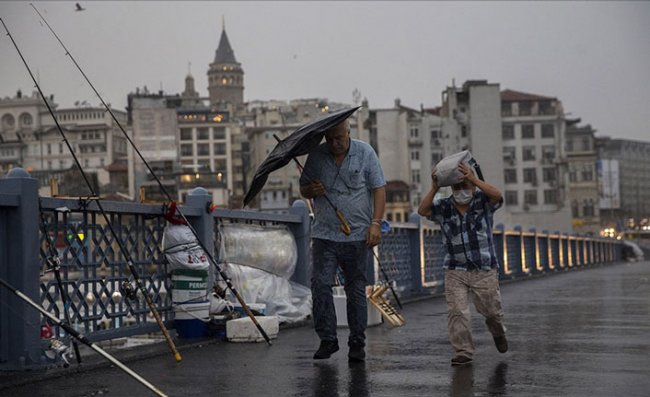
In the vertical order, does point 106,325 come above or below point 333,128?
below

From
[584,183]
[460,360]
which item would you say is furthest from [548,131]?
[460,360]

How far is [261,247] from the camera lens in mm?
13609

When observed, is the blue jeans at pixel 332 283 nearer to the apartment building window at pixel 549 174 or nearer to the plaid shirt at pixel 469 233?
the plaid shirt at pixel 469 233

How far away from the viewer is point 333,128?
9.15 m

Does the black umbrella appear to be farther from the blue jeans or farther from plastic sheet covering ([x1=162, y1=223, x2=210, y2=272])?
plastic sheet covering ([x1=162, y1=223, x2=210, y2=272])

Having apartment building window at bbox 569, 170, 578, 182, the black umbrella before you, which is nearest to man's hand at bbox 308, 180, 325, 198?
the black umbrella

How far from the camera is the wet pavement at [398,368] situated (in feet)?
23.5

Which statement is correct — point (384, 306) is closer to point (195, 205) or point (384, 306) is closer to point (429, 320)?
point (429, 320)

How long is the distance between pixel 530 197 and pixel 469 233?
460ft

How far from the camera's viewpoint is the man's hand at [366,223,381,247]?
9.03 meters

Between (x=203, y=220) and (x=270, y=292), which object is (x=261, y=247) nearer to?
(x=270, y=292)

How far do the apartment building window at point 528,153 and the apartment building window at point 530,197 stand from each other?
4089mm

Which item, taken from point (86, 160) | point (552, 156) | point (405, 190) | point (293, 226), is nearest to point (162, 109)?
point (86, 160)

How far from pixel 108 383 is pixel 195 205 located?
4.37 meters
